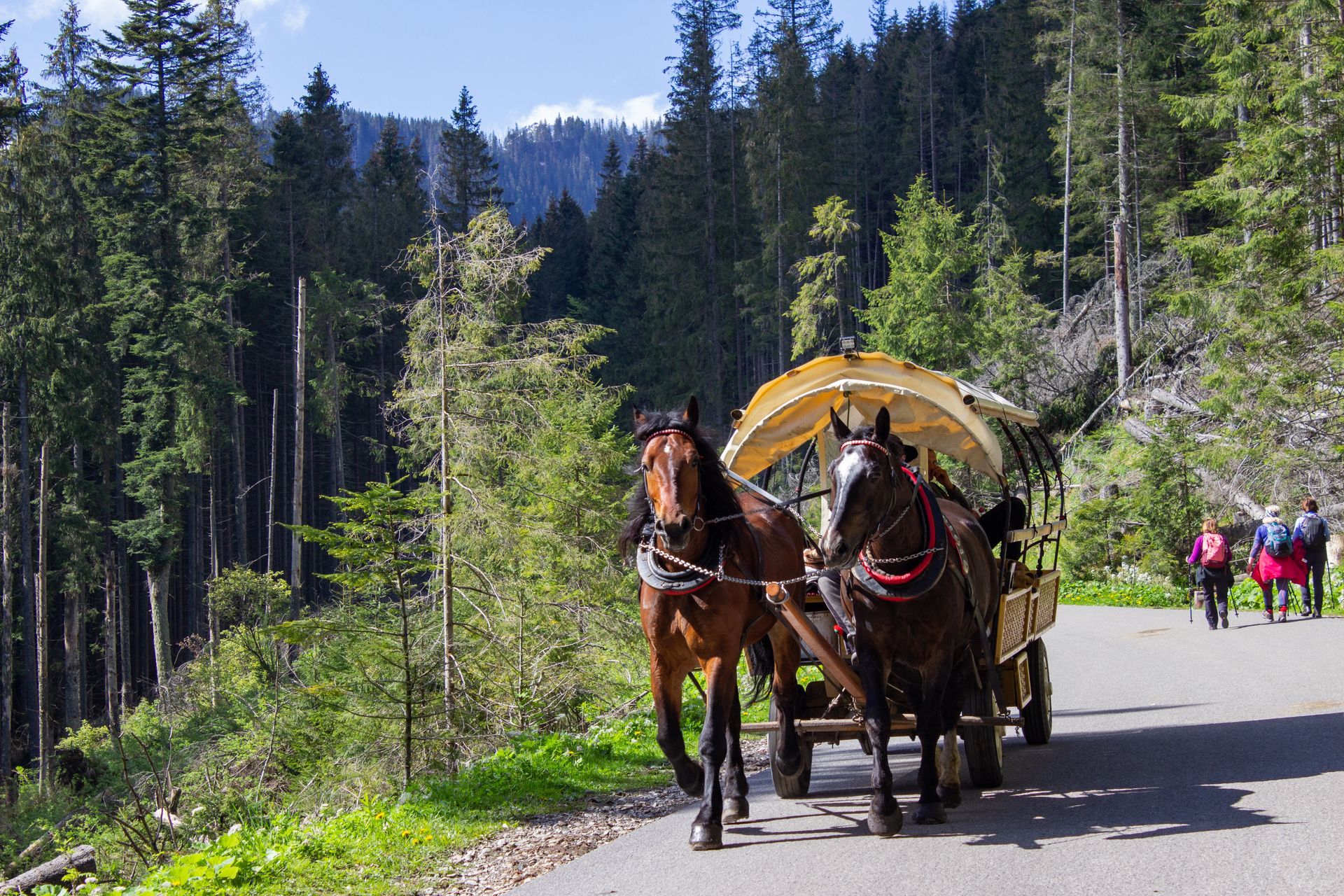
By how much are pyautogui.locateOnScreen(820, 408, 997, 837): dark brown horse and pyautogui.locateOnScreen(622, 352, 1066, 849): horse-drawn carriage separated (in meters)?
0.01

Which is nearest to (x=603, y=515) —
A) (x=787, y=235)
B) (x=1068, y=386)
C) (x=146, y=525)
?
(x=1068, y=386)

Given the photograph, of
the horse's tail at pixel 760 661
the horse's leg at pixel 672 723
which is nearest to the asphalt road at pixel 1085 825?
the horse's leg at pixel 672 723

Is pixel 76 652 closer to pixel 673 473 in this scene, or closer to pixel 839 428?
pixel 673 473

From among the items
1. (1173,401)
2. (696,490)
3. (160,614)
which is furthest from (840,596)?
(160,614)

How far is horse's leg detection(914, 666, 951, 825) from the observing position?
21.1ft

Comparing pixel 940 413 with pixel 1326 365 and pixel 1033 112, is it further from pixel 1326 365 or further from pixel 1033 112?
pixel 1033 112

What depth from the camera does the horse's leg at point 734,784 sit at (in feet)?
21.4

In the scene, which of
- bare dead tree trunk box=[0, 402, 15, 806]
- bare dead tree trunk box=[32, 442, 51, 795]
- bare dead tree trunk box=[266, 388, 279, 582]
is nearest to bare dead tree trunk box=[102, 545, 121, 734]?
bare dead tree trunk box=[32, 442, 51, 795]

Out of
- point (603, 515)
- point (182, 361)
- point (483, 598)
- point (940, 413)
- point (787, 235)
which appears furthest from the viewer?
point (787, 235)

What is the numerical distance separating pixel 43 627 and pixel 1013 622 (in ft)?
106

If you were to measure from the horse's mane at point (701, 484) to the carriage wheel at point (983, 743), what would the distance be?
2.12 meters

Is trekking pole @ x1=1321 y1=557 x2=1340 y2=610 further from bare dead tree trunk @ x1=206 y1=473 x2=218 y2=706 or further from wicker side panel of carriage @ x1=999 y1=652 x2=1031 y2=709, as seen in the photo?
bare dead tree trunk @ x1=206 y1=473 x2=218 y2=706

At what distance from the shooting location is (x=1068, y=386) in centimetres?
3616

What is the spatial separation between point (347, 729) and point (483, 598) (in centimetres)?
254
